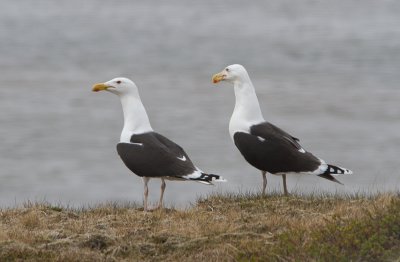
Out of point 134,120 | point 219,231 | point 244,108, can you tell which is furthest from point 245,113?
point 219,231

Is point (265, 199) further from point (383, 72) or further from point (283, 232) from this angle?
point (383, 72)

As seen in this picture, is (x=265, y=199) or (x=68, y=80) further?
(x=68, y=80)

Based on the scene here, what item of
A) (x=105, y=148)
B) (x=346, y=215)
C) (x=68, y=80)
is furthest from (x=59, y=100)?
(x=346, y=215)

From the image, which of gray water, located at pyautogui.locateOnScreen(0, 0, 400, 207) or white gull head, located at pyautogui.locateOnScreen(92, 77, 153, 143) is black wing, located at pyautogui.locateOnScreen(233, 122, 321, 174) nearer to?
white gull head, located at pyautogui.locateOnScreen(92, 77, 153, 143)

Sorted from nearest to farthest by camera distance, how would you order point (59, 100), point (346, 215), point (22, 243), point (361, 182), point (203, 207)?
1. point (22, 243)
2. point (346, 215)
3. point (203, 207)
4. point (361, 182)
5. point (59, 100)

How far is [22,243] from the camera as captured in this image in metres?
9.30

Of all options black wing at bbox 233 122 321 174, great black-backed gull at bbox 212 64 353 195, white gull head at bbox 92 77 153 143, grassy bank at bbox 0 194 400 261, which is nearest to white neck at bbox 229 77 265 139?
great black-backed gull at bbox 212 64 353 195

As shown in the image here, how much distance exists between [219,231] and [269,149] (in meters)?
2.64

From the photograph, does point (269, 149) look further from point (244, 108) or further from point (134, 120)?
point (134, 120)

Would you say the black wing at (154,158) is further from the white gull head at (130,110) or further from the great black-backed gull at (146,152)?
the white gull head at (130,110)

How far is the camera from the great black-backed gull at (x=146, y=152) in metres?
11.6

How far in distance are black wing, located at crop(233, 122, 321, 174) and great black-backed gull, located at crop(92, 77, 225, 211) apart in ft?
2.75

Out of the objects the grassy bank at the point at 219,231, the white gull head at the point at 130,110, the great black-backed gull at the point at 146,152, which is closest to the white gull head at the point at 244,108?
the great black-backed gull at the point at 146,152

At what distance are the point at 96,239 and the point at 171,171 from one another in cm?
219
